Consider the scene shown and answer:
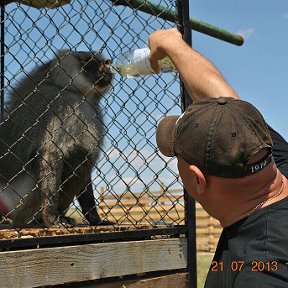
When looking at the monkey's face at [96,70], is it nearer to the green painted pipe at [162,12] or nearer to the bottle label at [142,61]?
the green painted pipe at [162,12]

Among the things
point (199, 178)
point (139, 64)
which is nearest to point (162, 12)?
point (139, 64)

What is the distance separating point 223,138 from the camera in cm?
149

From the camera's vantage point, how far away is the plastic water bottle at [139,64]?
2871 mm

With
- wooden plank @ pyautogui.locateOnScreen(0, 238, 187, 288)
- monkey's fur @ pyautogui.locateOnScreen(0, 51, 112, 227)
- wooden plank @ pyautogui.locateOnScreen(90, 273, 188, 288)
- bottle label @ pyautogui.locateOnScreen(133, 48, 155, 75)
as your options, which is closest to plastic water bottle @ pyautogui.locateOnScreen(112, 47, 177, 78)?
bottle label @ pyautogui.locateOnScreen(133, 48, 155, 75)

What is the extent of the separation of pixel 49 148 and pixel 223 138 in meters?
3.20

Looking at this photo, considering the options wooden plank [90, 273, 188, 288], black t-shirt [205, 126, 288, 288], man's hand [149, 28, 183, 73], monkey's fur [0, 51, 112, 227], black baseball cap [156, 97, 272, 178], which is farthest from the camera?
monkey's fur [0, 51, 112, 227]

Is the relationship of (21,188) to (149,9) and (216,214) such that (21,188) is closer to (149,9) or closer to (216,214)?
(149,9)

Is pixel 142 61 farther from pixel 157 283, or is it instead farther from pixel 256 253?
pixel 256 253

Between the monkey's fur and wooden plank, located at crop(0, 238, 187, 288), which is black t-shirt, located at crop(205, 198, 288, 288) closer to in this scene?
wooden plank, located at crop(0, 238, 187, 288)

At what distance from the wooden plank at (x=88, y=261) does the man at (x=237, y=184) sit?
3.93ft

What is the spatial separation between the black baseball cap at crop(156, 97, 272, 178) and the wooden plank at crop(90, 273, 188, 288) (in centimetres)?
159

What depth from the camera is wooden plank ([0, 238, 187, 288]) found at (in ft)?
8.43

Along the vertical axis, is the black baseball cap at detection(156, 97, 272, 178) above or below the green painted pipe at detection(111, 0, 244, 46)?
below

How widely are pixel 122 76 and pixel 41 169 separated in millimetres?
1248
